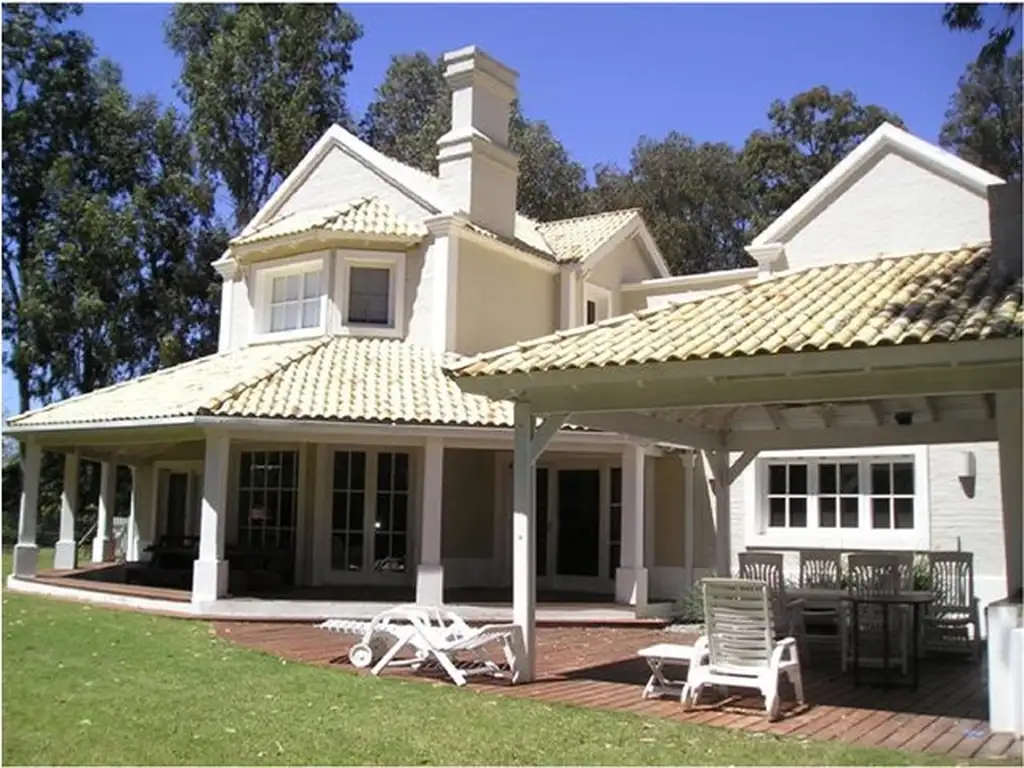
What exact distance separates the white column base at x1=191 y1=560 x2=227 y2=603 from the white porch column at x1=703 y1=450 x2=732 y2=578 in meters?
7.34

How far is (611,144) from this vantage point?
40906 mm

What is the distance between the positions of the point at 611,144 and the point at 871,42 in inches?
1229

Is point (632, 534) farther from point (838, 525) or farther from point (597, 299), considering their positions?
point (597, 299)

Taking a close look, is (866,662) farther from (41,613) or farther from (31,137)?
(31,137)

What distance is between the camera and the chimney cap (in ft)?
68.0

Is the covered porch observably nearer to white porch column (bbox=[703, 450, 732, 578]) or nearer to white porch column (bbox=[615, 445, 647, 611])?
white porch column (bbox=[703, 450, 732, 578])

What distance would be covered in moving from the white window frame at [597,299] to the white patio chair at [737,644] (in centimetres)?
1302

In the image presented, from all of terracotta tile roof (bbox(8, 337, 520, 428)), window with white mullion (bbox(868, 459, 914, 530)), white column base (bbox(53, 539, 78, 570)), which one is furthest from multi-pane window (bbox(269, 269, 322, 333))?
window with white mullion (bbox(868, 459, 914, 530))

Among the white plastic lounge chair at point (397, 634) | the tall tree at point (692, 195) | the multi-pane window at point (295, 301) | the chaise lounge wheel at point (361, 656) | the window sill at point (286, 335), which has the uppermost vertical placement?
the tall tree at point (692, 195)

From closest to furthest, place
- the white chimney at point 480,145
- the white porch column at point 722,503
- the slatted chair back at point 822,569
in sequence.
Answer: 1. the white porch column at point 722,503
2. the slatted chair back at point 822,569
3. the white chimney at point 480,145

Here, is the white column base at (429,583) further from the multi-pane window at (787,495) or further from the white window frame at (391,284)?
the multi-pane window at (787,495)

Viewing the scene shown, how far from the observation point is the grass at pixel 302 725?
23.3ft

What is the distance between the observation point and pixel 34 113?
3553 cm

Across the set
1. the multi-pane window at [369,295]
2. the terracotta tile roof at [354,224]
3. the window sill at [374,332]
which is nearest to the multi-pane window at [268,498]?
the window sill at [374,332]
